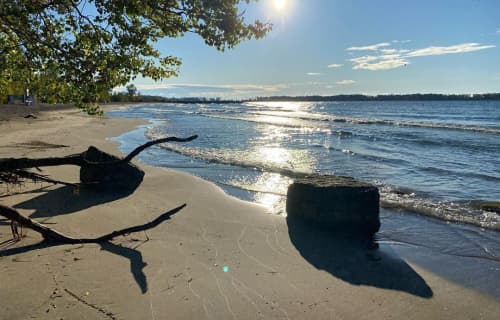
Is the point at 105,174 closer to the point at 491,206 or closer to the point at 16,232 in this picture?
the point at 16,232

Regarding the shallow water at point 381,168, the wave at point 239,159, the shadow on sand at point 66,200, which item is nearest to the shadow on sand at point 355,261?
the shallow water at point 381,168

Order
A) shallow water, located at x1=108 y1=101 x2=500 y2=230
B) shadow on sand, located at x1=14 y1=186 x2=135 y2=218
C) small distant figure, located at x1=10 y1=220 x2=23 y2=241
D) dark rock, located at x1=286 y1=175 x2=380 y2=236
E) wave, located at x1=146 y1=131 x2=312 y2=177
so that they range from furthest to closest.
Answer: wave, located at x1=146 y1=131 x2=312 y2=177, shallow water, located at x1=108 y1=101 x2=500 y2=230, shadow on sand, located at x1=14 y1=186 x2=135 y2=218, dark rock, located at x1=286 y1=175 x2=380 y2=236, small distant figure, located at x1=10 y1=220 x2=23 y2=241

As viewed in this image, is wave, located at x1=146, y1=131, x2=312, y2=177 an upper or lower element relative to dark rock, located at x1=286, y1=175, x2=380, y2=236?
lower

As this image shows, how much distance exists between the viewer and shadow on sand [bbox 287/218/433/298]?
4574 mm

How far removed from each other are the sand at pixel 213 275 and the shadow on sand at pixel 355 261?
0.6 inches

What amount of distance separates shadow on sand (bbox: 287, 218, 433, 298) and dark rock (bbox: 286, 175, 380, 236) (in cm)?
19

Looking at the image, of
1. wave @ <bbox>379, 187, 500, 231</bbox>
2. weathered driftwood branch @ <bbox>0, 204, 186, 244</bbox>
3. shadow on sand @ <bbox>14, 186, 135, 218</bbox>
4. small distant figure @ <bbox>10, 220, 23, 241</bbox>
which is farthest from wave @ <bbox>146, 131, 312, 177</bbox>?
small distant figure @ <bbox>10, 220, 23, 241</bbox>

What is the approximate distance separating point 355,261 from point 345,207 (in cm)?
116

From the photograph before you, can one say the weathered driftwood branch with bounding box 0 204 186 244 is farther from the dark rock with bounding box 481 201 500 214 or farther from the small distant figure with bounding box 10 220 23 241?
the dark rock with bounding box 481 201 500 214

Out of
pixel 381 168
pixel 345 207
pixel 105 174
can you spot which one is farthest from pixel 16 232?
pixel 381 168

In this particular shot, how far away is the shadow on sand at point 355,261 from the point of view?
4.57 m

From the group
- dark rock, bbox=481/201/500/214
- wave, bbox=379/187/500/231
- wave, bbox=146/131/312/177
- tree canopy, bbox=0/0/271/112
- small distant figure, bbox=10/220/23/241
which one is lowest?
wave, bbox=146/131/312/177

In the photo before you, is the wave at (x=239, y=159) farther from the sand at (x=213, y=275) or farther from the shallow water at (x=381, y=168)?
the sand at (x=213, y=275)

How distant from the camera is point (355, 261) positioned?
5.25 m
